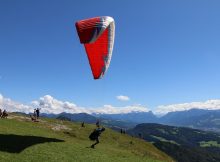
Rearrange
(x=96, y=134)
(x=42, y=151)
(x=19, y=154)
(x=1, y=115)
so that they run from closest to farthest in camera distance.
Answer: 1. (x=19, y=154)
2. (x=42, y=151)
3. (x=96, y=134)
4. (x=1, y=115)

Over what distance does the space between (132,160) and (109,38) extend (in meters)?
15.3

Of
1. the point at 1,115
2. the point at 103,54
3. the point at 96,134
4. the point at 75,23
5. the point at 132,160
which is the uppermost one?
the point at 75,23

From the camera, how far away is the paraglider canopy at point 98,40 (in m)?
34.0

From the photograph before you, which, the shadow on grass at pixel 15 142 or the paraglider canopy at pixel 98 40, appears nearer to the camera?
the shadow on grass at pixel 15 142

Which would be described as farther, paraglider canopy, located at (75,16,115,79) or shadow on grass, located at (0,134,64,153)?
paraglider canopy, located at (75,16,115,79)

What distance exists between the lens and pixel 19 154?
30.8 meters

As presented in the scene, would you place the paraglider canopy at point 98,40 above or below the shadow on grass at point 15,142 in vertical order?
above

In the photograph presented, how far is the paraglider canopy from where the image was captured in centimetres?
3400

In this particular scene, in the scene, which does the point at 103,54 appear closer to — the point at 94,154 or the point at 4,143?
the point at 94,154

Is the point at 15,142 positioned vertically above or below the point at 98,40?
below

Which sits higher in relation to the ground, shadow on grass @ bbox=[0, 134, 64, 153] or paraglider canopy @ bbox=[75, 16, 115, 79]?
paraglider canopy @ bbox=[75, 16, 115, 79]

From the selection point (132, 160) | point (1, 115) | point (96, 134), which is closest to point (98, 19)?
point (96, 134)

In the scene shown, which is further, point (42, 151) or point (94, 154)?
point (94, 154)

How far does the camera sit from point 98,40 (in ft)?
117
